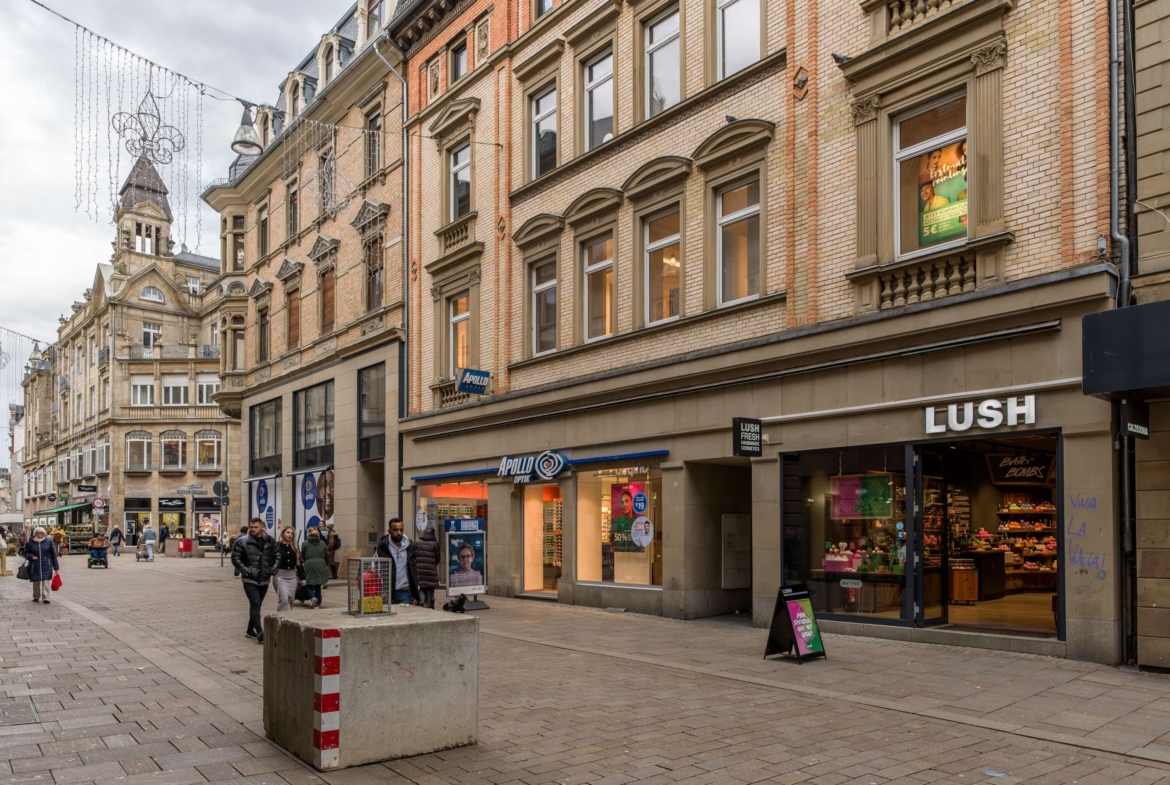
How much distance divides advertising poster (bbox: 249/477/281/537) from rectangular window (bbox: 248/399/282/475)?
0.42m

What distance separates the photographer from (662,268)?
652 inches

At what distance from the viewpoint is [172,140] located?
12500 millimetres

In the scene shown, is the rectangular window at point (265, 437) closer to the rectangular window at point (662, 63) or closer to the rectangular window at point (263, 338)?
the rectangular window at point (263, 338)

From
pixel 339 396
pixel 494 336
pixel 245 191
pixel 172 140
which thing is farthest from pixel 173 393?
pixel 172 140

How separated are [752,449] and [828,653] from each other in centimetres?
339

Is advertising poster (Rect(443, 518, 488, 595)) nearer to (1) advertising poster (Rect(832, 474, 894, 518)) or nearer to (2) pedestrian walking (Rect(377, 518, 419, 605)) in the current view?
(2) pedestrian walking (Rect(377, 518, 419, 605))

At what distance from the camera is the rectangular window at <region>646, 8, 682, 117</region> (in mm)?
16484

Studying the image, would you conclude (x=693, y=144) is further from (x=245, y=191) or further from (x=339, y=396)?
(x=245, y=191)

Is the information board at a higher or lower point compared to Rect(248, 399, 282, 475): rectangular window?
lower

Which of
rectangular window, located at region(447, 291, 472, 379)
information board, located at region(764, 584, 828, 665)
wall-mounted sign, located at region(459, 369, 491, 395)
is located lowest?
information board, located at region(764, 584, 828, 665)

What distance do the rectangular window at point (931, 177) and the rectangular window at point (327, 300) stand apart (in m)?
19.7

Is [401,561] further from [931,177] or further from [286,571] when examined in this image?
[931,177]

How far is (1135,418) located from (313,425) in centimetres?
2408

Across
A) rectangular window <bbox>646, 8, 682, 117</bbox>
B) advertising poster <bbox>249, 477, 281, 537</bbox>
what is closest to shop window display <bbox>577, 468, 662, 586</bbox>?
rectangular window <bbox>646, 8, 682, 117</bbox>
